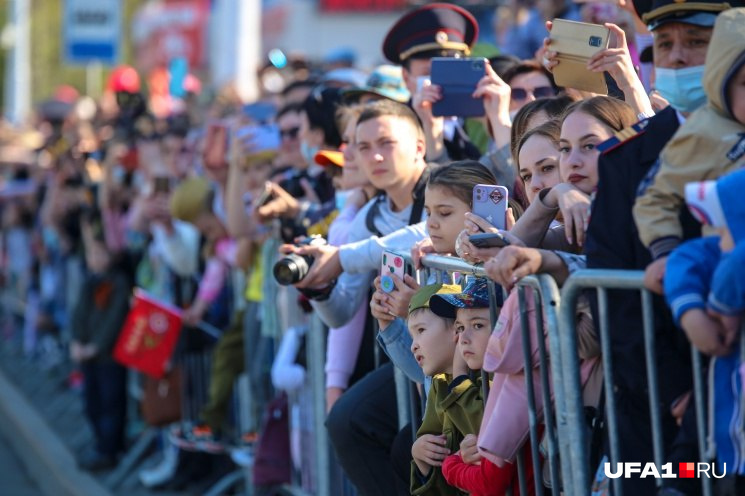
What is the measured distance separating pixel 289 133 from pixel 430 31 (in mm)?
1642

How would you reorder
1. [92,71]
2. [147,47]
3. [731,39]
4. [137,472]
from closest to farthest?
[731,39]
[137,472]
[92,71]
[147,47]

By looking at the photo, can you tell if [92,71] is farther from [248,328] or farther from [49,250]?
[248,328]

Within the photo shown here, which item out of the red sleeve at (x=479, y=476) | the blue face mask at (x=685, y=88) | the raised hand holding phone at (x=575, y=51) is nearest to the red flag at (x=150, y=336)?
the raised hand holding phone at (x=575, y=51)

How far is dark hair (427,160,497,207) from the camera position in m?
5.18

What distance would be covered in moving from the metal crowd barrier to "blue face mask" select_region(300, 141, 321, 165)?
140 inches

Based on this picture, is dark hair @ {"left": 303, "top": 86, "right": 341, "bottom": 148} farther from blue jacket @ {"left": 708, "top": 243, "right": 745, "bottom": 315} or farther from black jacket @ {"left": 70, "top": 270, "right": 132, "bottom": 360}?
blue jacket @ {"left": 708, "top": 243, "right": 745, "bottom": 315}

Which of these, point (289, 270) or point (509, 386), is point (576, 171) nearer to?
point (509, 386)

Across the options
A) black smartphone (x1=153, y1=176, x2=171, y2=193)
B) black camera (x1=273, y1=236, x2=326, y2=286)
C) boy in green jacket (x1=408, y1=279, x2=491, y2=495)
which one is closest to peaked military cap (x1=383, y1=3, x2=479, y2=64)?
black camera (x1=273, y1=236, x2=326, y2=286)

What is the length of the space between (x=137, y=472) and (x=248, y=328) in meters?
2.21

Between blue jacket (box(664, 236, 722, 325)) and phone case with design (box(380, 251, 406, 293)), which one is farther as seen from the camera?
phone case with design (box(380, 251, 406, 293))

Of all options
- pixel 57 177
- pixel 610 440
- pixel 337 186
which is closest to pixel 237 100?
pixel 57 177

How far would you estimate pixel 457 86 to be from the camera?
20.5 ft

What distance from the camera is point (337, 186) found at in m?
7.09

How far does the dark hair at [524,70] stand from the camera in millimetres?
6469
